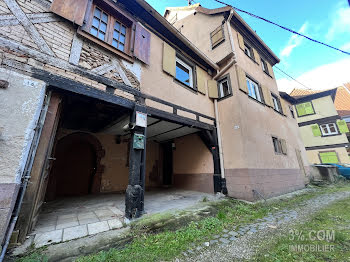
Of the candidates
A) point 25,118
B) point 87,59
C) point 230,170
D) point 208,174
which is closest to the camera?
point 25,118

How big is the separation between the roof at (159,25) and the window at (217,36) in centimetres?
164

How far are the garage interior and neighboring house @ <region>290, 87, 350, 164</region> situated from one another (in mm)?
14937

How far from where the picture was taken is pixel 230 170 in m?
5.46

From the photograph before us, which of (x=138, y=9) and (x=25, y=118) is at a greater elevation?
(x=138, y=9)

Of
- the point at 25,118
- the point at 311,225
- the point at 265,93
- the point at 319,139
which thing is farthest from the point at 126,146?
the point at 319,139

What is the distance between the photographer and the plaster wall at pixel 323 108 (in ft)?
44.7

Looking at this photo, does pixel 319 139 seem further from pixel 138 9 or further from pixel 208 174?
pixel 138 9

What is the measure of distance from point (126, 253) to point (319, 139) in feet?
A: 63.7

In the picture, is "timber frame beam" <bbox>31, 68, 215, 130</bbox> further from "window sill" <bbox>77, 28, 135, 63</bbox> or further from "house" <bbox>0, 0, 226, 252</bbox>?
"window sill" <bbox>77, 28, 135, 63</bbox>

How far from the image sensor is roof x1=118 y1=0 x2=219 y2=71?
15.1 feet

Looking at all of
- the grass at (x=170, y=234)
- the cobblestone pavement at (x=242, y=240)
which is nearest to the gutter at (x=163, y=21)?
the grass at (x=170, y=234)

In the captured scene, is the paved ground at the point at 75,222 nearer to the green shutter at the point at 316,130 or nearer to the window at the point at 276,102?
the window at the point at 276,102

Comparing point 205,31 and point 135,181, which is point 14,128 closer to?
point 135,181

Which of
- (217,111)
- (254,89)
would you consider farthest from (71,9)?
(254,89)
